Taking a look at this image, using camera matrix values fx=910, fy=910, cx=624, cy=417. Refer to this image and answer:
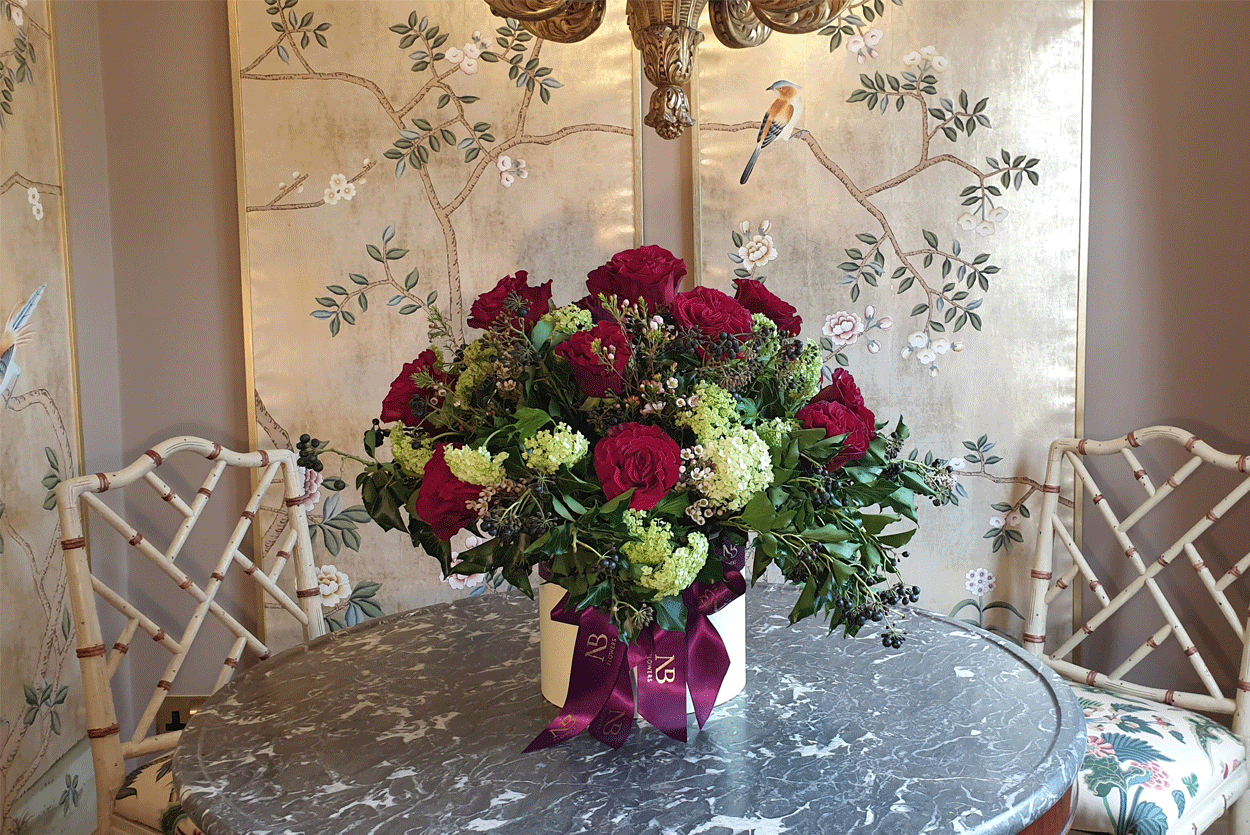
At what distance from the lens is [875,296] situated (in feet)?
7.18

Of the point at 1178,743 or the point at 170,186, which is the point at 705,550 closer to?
the point at 1178,743

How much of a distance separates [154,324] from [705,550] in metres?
1.78

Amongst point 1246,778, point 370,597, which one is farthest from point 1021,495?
point 370,597

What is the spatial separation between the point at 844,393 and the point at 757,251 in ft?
3.67

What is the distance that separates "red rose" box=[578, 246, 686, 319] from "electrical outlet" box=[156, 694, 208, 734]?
1.72 m

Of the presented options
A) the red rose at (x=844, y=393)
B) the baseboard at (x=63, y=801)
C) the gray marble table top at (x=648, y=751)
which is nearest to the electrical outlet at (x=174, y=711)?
the baseboard at (x=63, y=801)

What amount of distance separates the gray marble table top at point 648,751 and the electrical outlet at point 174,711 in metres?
0.99

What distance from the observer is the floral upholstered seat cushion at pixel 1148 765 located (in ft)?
4.95

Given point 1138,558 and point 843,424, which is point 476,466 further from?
point 1138,558

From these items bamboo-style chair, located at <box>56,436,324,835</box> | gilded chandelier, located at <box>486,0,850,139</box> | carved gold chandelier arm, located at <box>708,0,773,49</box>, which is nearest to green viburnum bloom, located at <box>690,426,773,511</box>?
gilded chandelier, located at <box>486,0,850,139</box>

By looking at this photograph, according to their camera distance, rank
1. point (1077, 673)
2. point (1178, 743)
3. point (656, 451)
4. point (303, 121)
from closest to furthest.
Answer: point (656, 451), point (1178, 743), point (1077, 673), point (303, 121)

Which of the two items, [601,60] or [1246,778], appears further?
[601,60]

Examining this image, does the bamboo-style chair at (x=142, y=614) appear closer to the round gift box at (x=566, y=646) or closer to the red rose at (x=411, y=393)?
the round gift box at (x=566, y=646)

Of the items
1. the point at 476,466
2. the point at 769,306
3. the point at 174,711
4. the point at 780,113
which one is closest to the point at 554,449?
the point at 476,466
